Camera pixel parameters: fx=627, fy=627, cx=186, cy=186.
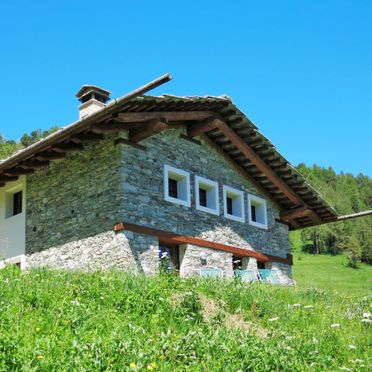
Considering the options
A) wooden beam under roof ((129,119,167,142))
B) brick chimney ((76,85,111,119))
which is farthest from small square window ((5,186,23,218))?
wooden beam under roof ((129,119,167,142))

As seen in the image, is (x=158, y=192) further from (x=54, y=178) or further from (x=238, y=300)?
(x=238, y=300)

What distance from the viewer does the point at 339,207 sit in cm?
6731

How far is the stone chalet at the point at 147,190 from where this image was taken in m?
13.8

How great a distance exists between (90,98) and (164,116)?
10.8ft

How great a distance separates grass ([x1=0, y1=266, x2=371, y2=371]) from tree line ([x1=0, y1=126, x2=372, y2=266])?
29.2 meters

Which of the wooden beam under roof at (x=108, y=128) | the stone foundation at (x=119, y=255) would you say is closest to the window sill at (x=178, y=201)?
the stone foundation at (x=119, y=255)

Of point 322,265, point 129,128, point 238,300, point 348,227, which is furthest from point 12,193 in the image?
point 348,227

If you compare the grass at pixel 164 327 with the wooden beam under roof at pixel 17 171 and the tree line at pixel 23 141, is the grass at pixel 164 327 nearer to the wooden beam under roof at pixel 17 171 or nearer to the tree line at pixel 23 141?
the wooden beam under roof at pixel 17 171

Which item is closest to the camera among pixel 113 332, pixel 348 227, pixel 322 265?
pixel 113 332

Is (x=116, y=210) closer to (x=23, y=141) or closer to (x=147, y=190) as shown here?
(x=147, y=190)

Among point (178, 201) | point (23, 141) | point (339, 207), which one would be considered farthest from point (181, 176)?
point (339, 207)

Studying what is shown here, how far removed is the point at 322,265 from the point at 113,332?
146 feet

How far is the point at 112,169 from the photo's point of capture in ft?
46.3

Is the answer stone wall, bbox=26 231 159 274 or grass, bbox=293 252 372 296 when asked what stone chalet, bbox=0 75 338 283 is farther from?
grass, bbox=293 252 372 296
